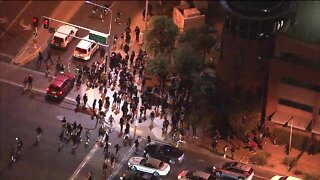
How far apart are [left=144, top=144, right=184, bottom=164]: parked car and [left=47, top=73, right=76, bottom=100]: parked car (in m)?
12.8

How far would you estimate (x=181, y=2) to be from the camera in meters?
121

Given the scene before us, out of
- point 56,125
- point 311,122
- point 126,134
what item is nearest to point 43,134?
point 56,125

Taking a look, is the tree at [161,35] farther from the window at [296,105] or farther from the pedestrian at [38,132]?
the pedestrian at [38,132]

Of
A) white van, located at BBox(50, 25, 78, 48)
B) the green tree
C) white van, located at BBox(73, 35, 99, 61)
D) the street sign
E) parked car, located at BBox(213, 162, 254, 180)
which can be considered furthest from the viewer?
white van, located at BBox(50, 25, 78, 48)

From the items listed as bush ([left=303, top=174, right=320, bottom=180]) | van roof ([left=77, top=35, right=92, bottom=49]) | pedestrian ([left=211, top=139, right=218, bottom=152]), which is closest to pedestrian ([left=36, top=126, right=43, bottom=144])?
van roof ([left=77, top=35, right=92, bottom=49])

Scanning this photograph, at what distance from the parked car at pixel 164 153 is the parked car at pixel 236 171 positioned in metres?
4.00

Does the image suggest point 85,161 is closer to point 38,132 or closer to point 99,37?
point 38,132

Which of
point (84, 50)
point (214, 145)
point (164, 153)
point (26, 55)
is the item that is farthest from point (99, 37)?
point (214, 145)

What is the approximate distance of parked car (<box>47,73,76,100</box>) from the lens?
108 m

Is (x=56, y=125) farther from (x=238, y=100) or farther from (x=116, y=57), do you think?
(x=238, y=100)

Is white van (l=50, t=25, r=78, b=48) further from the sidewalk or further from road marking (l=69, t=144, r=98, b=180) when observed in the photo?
road marking (l=69, t=144, r=98, b=180)

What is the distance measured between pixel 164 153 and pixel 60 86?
48.2 ft

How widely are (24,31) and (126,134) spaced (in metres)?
23.0

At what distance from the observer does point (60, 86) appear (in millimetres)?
107438
